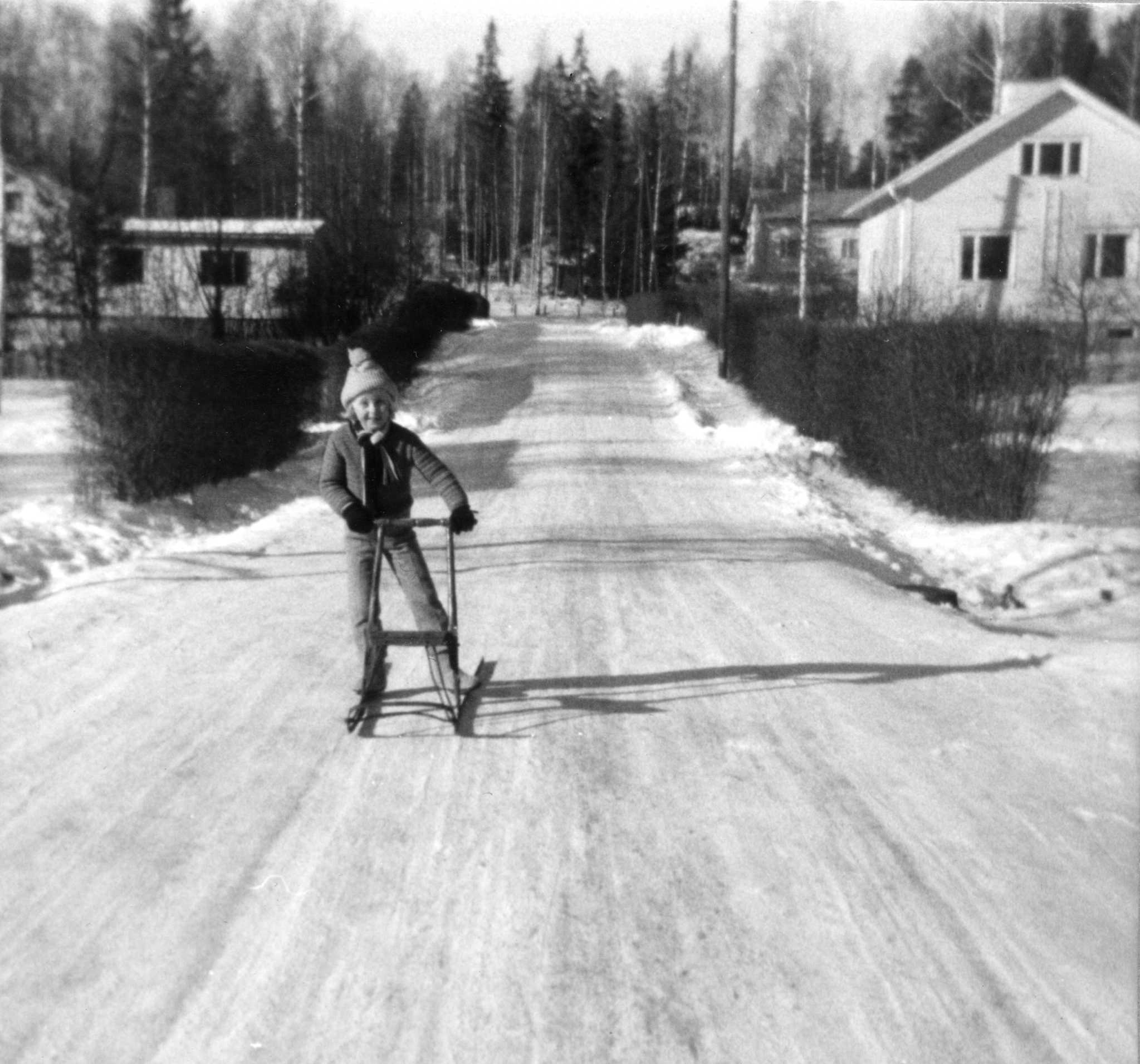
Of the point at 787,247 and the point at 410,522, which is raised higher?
the point at 787,247

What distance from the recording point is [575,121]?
10.2 metres

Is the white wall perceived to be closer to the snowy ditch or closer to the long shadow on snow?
the snowy ditch

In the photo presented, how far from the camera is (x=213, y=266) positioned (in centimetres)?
1805

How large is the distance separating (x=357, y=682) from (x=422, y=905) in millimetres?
2462

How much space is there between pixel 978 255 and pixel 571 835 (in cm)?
568

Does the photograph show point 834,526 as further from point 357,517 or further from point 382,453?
point 357,517

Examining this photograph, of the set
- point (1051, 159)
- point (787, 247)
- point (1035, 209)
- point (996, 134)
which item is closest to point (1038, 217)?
point (1035, 209)

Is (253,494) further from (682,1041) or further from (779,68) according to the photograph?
(682,1041)

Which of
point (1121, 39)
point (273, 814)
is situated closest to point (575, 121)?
point (1121, 39)

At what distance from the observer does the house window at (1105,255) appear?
707 centimetres

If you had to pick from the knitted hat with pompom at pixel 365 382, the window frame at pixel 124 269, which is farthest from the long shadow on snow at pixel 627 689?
the window frame at pixel 124 269

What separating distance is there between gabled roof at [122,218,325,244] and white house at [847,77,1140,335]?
10.00 m

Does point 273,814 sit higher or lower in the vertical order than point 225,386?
lower

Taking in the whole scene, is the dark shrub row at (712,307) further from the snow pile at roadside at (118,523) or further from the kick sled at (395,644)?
the kick sled at (395,644)
